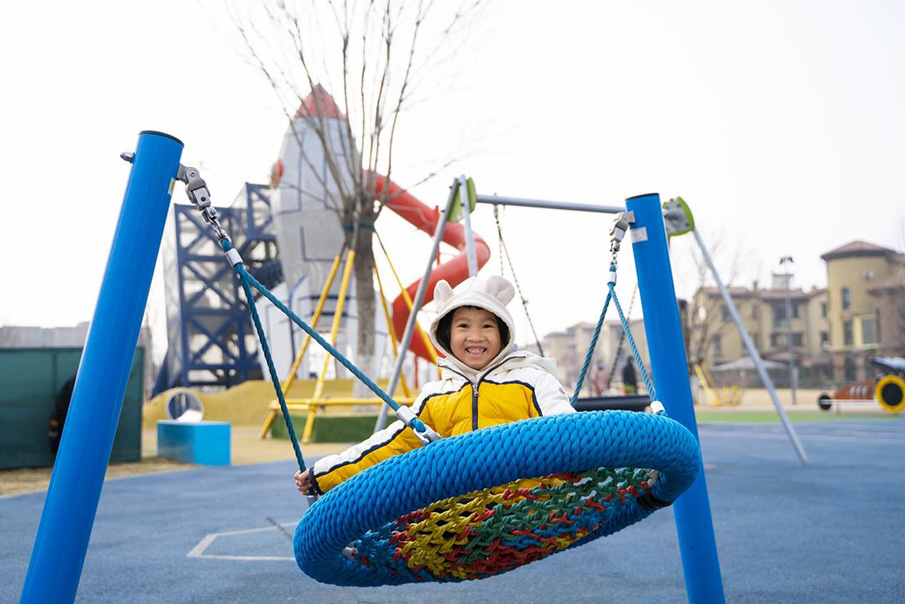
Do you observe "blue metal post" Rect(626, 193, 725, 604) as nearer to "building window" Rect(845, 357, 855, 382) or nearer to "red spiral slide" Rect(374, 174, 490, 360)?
"red spiral slide" Rect(374, 174, 490, 360)

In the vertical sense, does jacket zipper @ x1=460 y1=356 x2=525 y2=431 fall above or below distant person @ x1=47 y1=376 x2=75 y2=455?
above

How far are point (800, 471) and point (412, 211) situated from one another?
9.61 meters

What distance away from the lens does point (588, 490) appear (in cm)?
156

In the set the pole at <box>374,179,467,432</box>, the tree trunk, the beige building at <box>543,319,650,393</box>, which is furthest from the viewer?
the beige building at <box>543,319,650,393</box>

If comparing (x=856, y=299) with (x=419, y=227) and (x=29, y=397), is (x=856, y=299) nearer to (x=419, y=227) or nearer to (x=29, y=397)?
(x=419, y=227)

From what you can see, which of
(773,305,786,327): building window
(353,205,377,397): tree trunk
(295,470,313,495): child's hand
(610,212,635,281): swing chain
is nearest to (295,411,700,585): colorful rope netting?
(295,470,313,495): child's hand

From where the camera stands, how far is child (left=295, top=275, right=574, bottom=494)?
6.57 feet

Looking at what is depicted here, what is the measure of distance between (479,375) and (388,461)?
2.67 feet

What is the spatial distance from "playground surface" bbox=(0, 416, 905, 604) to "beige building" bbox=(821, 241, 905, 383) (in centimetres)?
4392

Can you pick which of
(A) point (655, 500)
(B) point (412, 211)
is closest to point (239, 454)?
(B) point (412, 211)

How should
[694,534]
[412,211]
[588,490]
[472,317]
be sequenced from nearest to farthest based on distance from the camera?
[588,490] < [472,317] < [694,534] < [412,211]

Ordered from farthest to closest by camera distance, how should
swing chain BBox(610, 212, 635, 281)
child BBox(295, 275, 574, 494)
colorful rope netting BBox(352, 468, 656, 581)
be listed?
swing chain BBox(610, 212, 635, 281), child BBox(295, 275, 574, 494), colorful rope netting BBox(352, 468, 656, 581)

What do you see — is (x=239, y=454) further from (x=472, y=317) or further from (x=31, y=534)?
(x=472, y=317)

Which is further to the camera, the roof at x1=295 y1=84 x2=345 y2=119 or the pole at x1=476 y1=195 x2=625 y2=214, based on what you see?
the roof at x1=295 y1=84 x2=345 y2=119
